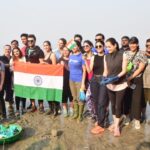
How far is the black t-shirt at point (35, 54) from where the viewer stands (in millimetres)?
8844

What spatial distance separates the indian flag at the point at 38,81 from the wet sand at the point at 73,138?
0.88 metres

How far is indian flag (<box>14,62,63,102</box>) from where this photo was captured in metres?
8.85

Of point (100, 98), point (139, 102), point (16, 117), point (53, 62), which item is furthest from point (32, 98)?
point (139, 102)

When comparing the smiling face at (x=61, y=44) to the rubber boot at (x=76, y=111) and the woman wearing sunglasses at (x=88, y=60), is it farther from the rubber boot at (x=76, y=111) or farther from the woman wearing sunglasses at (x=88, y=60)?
the rubber boot at (x=76, y=111)

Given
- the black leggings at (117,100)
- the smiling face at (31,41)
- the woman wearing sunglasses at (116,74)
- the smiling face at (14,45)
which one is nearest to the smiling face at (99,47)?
the woman wearing sunglasses at (116,74)

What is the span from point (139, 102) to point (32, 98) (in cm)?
341

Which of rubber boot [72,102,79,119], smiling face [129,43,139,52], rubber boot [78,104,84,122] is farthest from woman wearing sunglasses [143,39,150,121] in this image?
rubber boot [72,102,79,119]

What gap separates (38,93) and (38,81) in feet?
1.21

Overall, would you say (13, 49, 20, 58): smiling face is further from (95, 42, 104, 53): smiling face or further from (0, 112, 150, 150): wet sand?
(95, 42, 104, 53): smiling face

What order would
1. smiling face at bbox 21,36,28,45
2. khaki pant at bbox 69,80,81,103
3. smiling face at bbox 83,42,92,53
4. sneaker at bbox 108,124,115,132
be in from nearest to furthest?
1. sneaker at bbox 108,124,115,132
2. smiling face at bbox 83,42,92,53
3. khaki pant at bbox 69,80,81,103
4. smiling face at bbox 21,36,28,45

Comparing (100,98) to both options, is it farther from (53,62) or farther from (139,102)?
(53,62)

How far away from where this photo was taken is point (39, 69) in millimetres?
9008

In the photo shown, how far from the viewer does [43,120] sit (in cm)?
881

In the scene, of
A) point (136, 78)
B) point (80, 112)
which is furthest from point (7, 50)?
point (136, 78)
